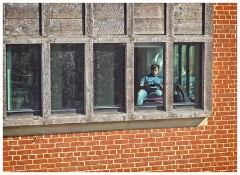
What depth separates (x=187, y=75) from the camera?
23.6 ft

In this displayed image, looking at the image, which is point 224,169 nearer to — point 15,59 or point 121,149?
point 121,149

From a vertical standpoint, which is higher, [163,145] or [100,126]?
[100,126]

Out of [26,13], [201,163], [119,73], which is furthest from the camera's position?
[201,163]

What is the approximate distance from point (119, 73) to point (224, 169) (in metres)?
2.19

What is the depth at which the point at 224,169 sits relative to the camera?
7473 millimetres

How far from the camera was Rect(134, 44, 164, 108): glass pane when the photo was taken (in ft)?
22.9

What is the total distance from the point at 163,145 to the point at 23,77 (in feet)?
7.26

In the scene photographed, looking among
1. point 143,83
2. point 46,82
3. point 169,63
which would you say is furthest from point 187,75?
point 46,82

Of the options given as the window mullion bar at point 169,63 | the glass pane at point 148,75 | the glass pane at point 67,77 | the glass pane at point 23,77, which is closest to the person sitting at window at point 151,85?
the glass pane at point 148,75

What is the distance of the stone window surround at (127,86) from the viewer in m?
6.58

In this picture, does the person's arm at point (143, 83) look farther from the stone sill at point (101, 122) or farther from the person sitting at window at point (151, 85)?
the stone sill at point (101, 122)

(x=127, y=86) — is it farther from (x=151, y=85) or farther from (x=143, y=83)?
(x=151, y=85)

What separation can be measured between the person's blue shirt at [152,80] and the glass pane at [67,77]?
2.95 feet

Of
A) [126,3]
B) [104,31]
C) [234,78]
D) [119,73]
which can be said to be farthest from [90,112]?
[234,78]
